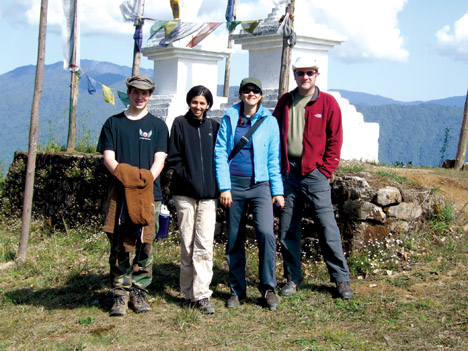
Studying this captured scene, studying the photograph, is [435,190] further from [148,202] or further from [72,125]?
[72,125]

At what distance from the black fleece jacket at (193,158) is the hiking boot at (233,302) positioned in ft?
3.14

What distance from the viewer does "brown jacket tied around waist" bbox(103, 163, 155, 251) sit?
4.74 meters

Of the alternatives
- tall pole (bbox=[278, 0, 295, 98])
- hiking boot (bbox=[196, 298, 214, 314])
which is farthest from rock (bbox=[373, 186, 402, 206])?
tall pole (bbox=[278, 0, 295, 98])

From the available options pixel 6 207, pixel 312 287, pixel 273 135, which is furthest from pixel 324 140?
pixel 6 207

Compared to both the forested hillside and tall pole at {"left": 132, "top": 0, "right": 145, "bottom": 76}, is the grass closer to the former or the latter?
tall pole at {"left": 132, "top": 0, "right": 145, "bottom": 76}

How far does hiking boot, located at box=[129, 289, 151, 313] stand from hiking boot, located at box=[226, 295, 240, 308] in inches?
28.4

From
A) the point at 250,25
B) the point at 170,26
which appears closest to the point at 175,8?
the point at 170,26

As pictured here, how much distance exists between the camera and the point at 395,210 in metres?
6.25

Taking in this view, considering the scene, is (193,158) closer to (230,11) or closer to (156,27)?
(156,27)

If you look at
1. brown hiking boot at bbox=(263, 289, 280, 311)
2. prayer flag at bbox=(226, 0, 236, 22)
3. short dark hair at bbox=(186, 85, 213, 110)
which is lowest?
brown hiking boot at bbox=(263, 289, 280, 311)

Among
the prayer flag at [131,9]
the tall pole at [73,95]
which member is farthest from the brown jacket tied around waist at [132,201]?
the prayer flag at [131,9]

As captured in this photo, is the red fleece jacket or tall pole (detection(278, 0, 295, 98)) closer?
the red fleece jacket

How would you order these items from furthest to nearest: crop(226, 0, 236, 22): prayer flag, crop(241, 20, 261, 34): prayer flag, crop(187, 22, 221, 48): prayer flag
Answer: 1. crop(226, 0, 236, 22): prayer flag
2. crop(187, 22, 221, 48): prayer flag
3. crop(241, 20, 261, 34): prayer flag

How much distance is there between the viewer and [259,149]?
4.92 meters
